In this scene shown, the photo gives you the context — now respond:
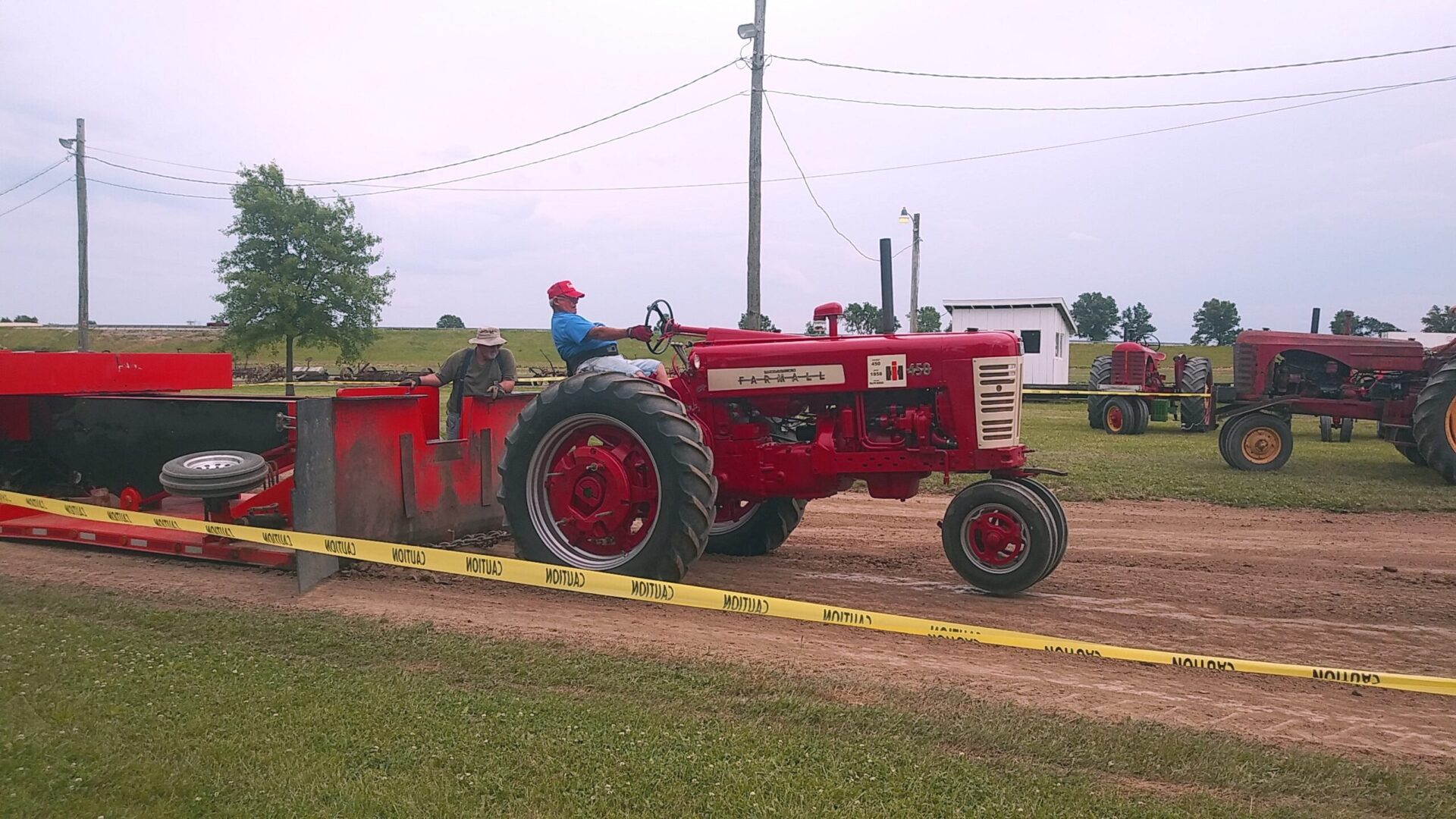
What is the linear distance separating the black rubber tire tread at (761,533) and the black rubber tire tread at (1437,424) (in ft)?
25.7

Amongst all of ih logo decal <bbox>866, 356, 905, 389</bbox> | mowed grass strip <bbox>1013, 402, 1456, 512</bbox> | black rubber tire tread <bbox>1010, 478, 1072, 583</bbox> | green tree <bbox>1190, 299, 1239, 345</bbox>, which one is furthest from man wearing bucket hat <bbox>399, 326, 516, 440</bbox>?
green tree <bbox>1190, 299, 1239, 345</bbox>

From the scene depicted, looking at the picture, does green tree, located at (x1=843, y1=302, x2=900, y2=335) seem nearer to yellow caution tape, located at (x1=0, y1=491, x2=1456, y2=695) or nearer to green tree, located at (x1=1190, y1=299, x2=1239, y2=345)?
yellow caution tape, located at (x1=0, y1=491, x2=1456, y2=695)

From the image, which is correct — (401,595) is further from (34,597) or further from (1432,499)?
(1432,499)

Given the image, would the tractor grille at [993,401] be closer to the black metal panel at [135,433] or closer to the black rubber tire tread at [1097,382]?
the black metal panel at [135,433]

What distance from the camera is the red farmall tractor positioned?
5.49 metres

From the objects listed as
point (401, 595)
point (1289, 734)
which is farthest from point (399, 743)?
point (1289, 734)

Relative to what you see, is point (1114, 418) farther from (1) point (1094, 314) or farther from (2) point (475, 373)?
(1) point (1094, 314)

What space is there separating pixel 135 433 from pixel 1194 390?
57.5ft

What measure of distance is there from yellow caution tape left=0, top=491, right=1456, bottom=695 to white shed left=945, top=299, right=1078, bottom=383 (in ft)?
87.4

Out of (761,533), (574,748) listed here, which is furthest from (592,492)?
(574,748)

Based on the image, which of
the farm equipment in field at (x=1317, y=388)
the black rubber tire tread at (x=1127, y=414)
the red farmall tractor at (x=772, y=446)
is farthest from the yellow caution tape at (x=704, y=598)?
the black rubber tire tread at (x=1127, y=414)

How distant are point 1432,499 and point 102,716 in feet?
35.3

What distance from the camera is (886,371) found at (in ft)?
18.5

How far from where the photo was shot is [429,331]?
204 feet
